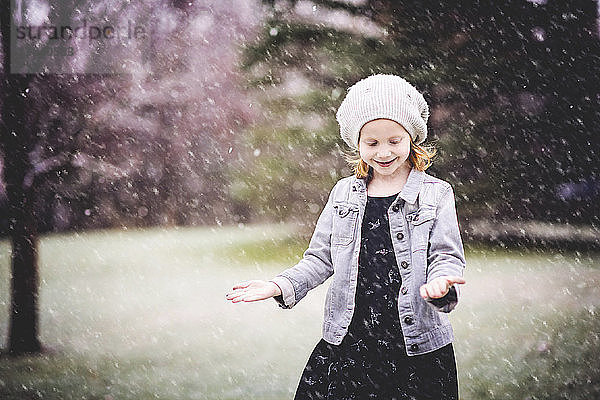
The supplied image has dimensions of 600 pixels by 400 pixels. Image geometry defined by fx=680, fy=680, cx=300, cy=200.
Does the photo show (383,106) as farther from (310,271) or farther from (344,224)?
(310,271)

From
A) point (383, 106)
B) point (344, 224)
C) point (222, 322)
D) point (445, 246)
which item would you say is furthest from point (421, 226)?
point (222, 322)

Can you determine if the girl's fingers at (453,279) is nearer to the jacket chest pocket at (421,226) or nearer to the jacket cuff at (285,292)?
the jacket chest pocket at (421,226)

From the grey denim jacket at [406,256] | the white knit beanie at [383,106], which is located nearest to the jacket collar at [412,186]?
the grey denim jacket at [406,256]

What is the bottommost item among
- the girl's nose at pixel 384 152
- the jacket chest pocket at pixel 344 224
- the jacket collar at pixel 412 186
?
the jacket chest pocket at pixel 344 224

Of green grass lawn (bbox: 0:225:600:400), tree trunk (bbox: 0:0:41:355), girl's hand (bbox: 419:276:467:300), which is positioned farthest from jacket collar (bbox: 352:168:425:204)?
tree trunk (bbox: 0:0:41:355)

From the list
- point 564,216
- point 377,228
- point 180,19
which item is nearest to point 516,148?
point 564,216

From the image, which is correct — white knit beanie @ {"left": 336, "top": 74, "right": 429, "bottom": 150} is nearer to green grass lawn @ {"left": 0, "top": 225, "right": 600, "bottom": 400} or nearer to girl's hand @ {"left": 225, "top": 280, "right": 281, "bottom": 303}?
girl's hand @ {"left": 225, "top": 280, "right": 281, "bottom": 303}

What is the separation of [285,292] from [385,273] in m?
0.30

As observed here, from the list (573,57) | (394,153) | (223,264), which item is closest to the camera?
A: (394,153)

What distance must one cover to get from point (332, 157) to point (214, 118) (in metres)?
0.80

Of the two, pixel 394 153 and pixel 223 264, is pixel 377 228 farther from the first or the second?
pixel 223 264

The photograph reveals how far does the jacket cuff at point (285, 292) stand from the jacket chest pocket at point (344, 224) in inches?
7.5

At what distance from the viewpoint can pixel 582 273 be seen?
4.34m

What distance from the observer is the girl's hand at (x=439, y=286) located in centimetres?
173
